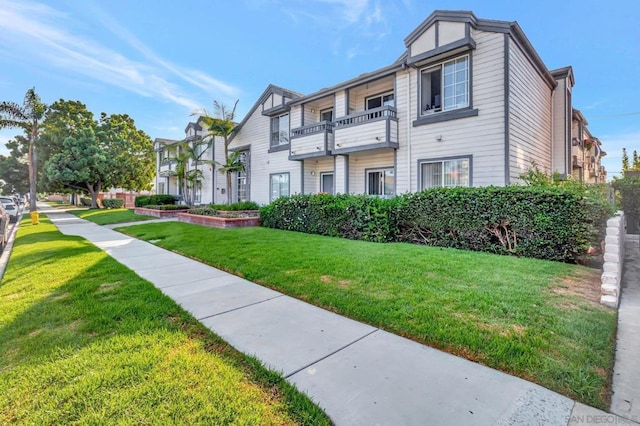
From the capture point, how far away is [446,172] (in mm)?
10945

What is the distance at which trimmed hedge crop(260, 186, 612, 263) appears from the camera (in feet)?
21.0

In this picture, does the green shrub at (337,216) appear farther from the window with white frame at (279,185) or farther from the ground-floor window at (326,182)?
the ground-floor window at (326,182)

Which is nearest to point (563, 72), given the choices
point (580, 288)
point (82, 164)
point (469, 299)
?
point (580, 288)

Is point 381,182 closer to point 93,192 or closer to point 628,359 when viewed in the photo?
point 628,359

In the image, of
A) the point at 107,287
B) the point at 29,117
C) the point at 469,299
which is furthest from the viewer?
the point at 29,117

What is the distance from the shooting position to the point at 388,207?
9133 millimetres

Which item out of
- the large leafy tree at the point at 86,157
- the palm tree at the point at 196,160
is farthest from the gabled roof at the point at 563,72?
the large leafy tree at the point at 86,157

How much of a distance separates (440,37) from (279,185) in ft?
34.9

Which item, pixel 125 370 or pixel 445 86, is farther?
pixel 445 86

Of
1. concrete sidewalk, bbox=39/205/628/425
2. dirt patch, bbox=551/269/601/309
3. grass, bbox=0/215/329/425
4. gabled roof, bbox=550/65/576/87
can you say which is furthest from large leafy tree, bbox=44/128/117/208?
gabled roof, bbox=550/65/576/87

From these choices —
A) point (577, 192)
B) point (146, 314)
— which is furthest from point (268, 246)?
point (577, 192)

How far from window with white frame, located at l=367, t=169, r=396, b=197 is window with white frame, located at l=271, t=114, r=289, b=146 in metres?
5.80

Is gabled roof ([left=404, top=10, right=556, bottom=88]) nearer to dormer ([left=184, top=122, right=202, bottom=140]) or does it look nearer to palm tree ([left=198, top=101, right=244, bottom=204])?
palm tree ([left=198, top=101, right=244, bottom=204])

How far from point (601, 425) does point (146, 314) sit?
4.46 m
